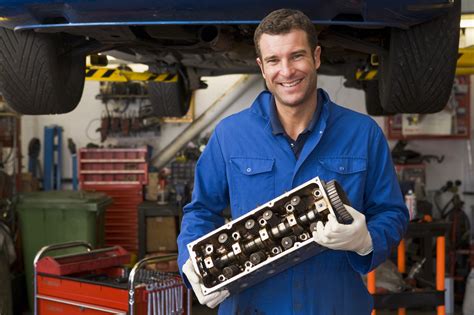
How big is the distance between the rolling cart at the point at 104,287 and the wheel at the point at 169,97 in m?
1.37

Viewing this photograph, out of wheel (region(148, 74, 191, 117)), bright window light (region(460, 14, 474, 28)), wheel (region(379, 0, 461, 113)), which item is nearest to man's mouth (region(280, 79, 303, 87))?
wheel (region(379, 0, 461, 113))

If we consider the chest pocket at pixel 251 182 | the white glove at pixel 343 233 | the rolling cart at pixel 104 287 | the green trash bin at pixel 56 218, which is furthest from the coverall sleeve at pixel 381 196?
the green trash bin at pixel 56 218

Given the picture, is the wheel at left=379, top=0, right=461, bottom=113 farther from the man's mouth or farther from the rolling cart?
the rolling cart

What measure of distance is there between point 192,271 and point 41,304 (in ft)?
7.71

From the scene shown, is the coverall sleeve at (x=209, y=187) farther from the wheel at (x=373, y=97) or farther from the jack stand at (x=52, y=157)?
the jack stand at (x=52, y=157)

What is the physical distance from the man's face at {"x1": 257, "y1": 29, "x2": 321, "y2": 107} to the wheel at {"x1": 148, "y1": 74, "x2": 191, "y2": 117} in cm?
303

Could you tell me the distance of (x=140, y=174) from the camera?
23.6ft

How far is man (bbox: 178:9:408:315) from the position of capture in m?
1.82

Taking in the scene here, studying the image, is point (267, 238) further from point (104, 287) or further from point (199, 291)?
point (104, 287)

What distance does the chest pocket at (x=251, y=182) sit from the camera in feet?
6.25

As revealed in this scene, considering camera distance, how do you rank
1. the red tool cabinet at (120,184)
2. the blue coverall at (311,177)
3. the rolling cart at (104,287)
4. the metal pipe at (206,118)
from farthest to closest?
1. the metal pipe at (206,118)
2. the red tool cabinet at (120,184)
3. the rolling cart at (104,287)
4. the blue coverall at (311,177)

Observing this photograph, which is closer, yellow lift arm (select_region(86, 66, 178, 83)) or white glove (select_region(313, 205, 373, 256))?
white glove (select_region(313, 205, 373, 256))

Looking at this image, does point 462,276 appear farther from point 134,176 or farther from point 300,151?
point 300,151

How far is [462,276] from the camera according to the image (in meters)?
6.38
